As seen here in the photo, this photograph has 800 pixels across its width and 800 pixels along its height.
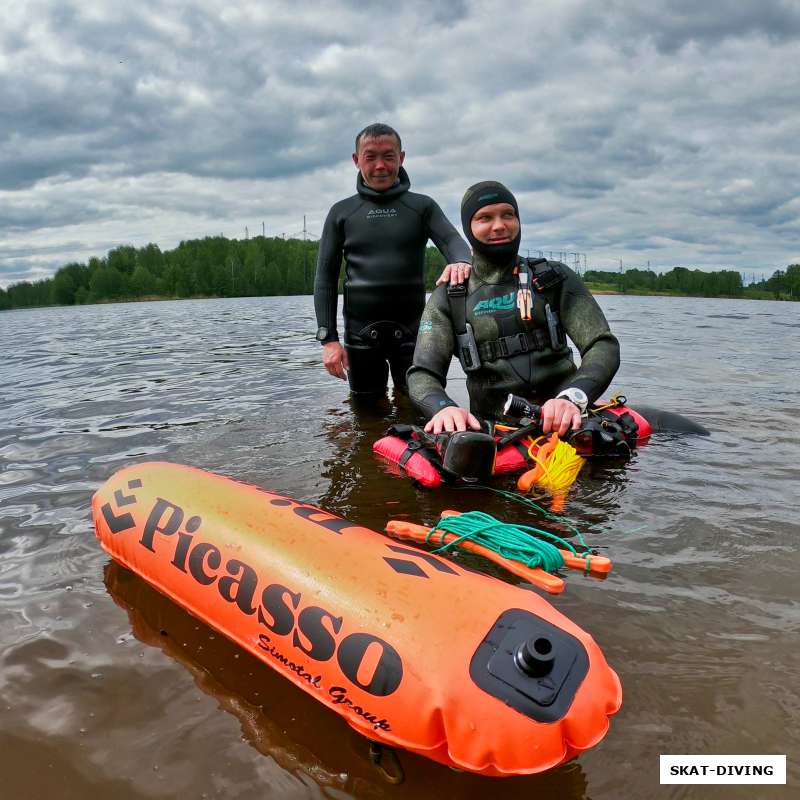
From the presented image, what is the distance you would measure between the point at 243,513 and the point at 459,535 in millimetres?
1041

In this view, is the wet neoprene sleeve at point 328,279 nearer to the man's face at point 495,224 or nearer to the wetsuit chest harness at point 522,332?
the wetsuit chest harness at point 522,332

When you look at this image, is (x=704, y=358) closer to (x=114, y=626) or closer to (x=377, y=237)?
(x=377, y=237)

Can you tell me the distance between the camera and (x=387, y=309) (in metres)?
6.34

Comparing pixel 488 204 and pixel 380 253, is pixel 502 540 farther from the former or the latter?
pixel 380 253

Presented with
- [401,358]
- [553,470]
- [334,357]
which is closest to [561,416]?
[553,470]

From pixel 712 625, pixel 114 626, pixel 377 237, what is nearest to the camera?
pixel 712 625

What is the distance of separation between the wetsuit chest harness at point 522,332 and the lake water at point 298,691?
1.10 m

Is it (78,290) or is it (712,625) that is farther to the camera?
(78,290)

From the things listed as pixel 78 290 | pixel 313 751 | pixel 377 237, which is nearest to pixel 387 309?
pixel 377 237

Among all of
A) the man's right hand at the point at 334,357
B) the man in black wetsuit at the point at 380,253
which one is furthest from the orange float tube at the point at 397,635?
the man in black wetsuit at the point at 380,253

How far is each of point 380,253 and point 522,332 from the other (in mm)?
2077

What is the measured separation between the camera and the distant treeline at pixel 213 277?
101188 mm

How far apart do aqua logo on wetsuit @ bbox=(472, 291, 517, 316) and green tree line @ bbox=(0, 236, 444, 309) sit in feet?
298

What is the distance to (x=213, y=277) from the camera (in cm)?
10250
